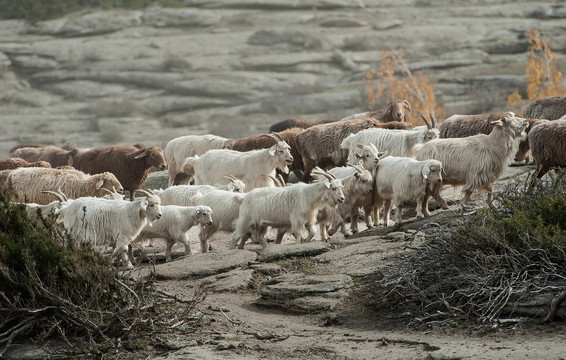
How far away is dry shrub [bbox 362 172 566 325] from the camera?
265 inches

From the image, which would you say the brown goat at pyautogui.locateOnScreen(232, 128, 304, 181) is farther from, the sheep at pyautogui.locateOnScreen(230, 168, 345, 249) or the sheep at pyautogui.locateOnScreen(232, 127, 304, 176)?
the sheep at pyautogui.locateOnScreen(230, 168, 345, 249)

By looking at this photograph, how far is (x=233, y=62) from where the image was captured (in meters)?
56.8

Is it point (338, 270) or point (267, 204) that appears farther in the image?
point (267, 204)

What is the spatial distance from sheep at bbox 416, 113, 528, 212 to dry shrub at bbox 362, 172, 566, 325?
319 centimetres

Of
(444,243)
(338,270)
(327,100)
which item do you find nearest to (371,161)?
(338,270)

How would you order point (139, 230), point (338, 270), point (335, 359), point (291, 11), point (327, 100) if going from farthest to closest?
point (291, 11) < point (327, 100) < point (139, 230) < point (338, 270) < point (335, 359)

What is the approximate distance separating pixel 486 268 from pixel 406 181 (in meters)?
3.73

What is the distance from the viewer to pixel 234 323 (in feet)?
24.1

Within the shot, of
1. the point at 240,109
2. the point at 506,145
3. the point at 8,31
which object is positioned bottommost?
the point at 240,109

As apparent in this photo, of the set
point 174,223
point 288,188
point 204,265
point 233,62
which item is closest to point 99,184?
point 174,223

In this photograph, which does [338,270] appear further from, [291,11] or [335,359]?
[291,11]

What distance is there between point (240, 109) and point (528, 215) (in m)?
45.0

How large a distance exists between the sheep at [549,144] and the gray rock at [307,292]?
15.4 ft

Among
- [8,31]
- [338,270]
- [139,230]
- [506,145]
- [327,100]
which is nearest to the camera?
[338,270]
